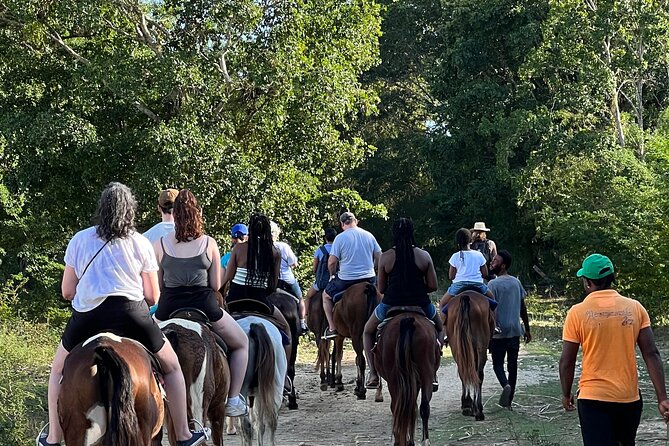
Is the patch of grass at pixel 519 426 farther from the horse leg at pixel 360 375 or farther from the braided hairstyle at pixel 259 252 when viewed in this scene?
the braided hairstyle at pixel 259 252

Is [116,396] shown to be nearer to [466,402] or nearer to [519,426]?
[519,426]

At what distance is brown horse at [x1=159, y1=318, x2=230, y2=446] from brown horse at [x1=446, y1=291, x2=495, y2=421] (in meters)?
4.65

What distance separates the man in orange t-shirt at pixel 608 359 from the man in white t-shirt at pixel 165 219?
410 cm

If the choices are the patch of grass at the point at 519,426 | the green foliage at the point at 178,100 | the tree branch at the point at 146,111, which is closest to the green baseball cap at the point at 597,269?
the patch of grass at the point at 519,426

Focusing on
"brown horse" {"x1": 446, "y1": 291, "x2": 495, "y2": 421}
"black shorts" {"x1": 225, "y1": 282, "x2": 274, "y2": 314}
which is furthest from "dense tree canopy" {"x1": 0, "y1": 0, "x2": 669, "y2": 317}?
"black shorts" {"x1": 225, "y1": 282, "x2": 274, "y2": 314}

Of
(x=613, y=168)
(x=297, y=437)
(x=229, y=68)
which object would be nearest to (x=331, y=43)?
(x=229, y=68)

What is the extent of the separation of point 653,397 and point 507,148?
1917 cm

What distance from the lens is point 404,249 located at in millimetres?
10617

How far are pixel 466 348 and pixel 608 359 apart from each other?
581 centimetres

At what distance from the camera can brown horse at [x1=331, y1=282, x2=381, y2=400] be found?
46.3ft

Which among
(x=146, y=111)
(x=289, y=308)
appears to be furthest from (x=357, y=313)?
(x=146, y=111)

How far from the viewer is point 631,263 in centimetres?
2284

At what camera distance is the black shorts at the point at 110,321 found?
21.4ft

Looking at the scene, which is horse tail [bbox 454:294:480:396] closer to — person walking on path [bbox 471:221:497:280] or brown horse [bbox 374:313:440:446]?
brown horse [bbox 374:313:440:446]
